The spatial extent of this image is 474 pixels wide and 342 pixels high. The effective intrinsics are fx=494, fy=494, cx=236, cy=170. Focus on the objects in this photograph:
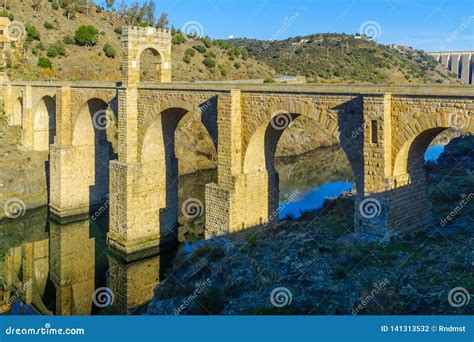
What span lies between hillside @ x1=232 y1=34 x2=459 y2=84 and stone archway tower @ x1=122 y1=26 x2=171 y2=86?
34.9m

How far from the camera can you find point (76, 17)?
50.4 metres

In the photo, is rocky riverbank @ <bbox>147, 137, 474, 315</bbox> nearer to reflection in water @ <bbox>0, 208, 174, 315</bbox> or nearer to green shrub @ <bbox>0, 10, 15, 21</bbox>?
reflection in water @ <bbox>0, 208, 174, 315</bbox>

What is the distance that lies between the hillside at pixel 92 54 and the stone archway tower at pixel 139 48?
18803 millimetres

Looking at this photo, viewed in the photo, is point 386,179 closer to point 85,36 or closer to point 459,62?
point 85,36

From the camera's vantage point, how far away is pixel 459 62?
327 ft

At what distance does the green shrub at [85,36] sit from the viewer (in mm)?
44031

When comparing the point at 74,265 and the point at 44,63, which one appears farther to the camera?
the point at 44,63

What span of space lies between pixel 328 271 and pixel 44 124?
21.1 meters

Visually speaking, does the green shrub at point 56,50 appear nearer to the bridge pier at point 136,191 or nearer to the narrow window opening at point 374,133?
the bridge pier at point 136,191

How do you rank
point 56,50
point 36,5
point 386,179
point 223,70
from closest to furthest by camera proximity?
point 386,179
point 56,50
point 36,5
point 223,70
